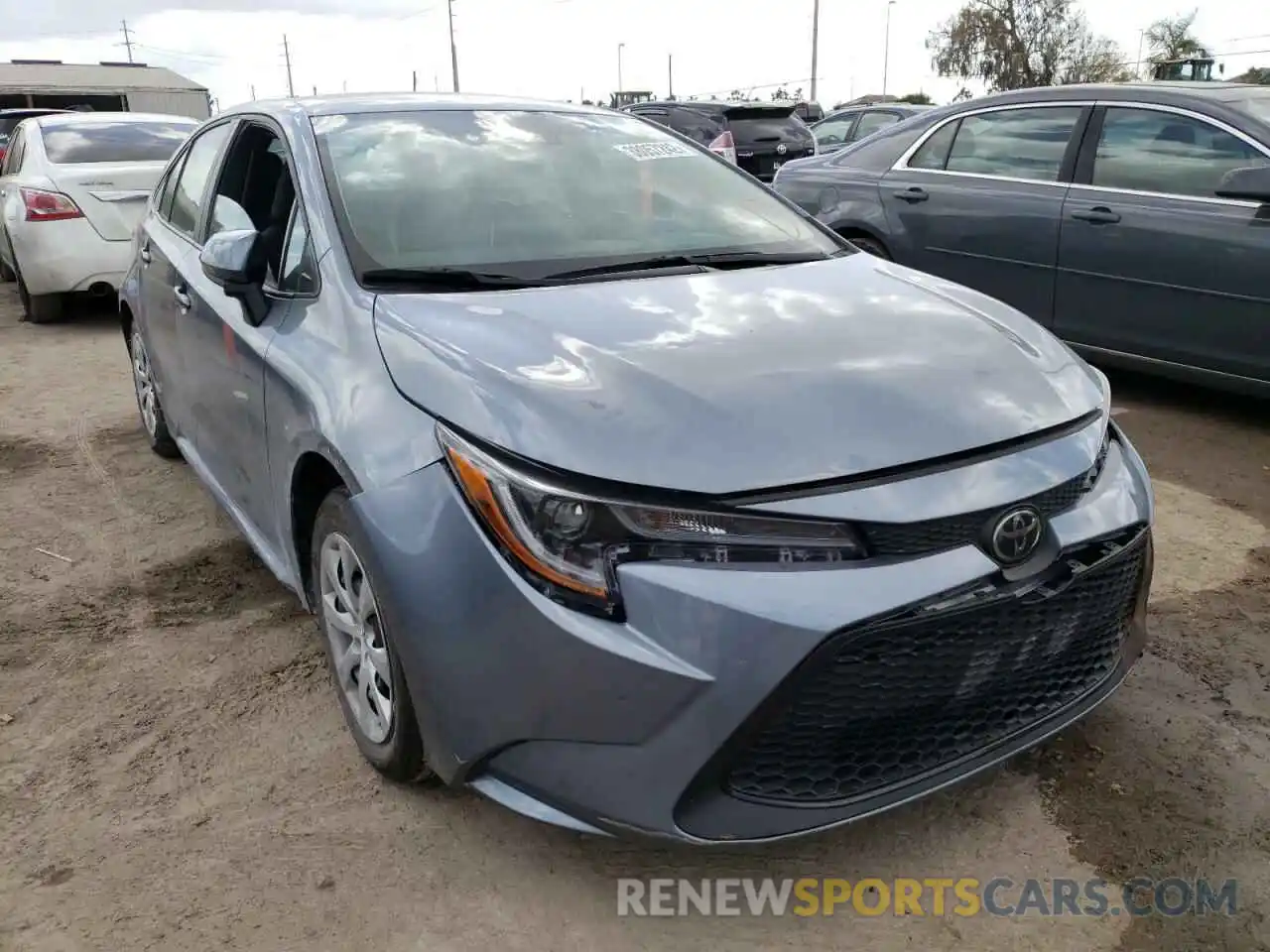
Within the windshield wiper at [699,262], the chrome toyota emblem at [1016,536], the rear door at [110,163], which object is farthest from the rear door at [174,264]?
the rear door at [110,163]

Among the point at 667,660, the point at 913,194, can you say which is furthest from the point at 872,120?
the point at 667,660

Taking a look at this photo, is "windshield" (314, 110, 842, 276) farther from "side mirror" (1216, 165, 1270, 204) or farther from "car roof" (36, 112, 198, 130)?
"car roof" (36, 112, 198, 130)

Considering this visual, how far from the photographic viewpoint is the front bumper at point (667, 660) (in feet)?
5.92

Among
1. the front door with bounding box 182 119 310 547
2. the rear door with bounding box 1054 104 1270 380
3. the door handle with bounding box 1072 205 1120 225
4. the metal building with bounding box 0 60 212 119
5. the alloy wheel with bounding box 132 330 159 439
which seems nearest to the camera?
the front door with bounding box 182 119 310 547

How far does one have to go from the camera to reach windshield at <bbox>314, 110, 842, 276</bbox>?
109 inches

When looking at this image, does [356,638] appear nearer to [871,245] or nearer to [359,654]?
[359,654]

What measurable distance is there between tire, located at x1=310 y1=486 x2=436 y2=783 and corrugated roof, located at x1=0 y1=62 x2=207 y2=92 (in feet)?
157

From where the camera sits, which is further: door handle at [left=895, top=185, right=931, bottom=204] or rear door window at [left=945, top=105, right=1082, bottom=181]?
door handle at [left=895, top=185, right=931, bottom=204]

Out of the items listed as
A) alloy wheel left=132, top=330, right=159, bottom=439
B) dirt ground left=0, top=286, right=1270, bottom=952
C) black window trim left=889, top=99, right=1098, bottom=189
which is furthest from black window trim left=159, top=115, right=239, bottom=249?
black window trim left=889, top=99, right=1098, bottom=189

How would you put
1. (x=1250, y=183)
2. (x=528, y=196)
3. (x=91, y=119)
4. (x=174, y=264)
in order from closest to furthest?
(x=528, y=196), (x=174, y=264), (x=1250, y=183), (x=91, y=119)

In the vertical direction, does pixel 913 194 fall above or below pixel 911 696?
above

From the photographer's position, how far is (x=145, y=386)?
4824 mm

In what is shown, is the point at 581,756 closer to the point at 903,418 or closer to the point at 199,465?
the point at 903,418

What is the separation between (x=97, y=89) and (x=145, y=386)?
46.4m
